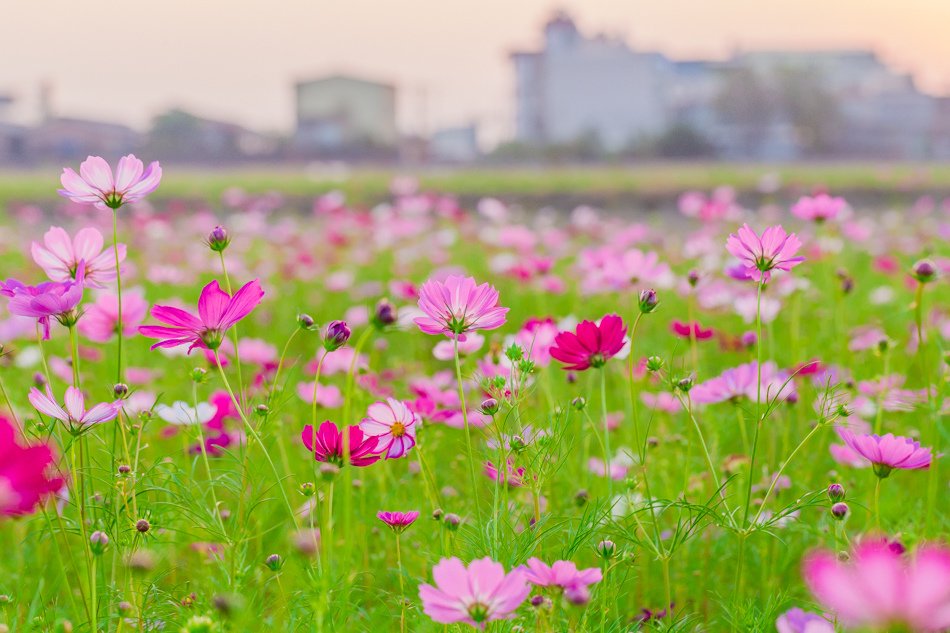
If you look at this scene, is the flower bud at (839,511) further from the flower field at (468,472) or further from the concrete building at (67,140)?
the concrete building at (67,140)

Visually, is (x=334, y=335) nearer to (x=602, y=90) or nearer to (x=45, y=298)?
(x=45, y=298)

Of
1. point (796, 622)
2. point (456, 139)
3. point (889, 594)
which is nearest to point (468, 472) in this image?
point (796, 622)

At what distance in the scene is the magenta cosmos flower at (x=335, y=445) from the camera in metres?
0.60

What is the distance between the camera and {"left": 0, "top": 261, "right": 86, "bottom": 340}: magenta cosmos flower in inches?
24.4

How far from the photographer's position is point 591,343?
0.67 metres

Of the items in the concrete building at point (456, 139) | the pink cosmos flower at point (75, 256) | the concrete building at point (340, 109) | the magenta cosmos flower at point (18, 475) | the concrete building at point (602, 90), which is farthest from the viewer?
the concrete building at point (456, 139)

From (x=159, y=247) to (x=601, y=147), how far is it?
17.0 meters

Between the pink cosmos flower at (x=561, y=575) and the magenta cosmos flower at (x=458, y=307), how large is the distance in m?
0.17

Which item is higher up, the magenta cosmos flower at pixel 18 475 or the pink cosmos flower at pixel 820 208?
the pink cosmos flower at pixel 820 208

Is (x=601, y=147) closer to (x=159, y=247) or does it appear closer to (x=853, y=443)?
(x=159, y=247)

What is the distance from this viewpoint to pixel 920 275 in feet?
2.51

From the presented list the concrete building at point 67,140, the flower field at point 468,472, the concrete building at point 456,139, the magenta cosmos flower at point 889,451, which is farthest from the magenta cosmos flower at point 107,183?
the concrete building at point 456,139

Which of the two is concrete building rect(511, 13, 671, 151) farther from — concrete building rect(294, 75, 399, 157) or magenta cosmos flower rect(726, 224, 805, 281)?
magenta cosmos flower rect(726, 224, 805, 281)

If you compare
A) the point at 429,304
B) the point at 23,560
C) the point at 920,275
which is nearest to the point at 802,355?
the point at 920,275
